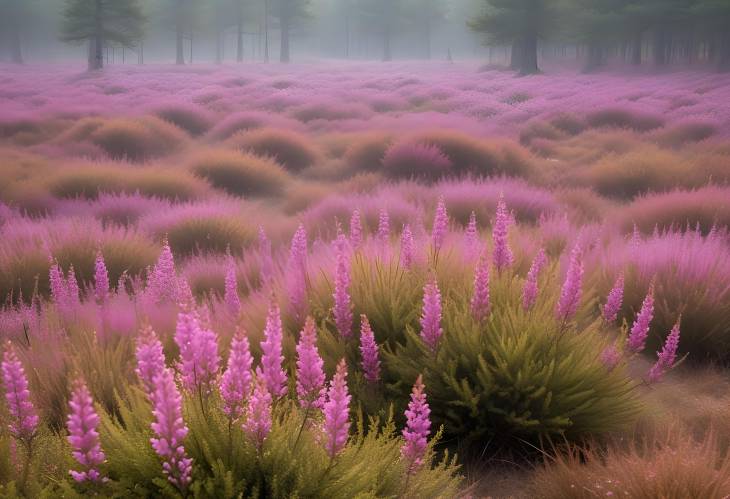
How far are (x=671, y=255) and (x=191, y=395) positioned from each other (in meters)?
3.76

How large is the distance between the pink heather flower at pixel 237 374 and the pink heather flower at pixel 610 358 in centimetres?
187

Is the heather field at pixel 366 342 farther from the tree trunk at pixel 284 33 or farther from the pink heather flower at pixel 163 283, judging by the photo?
the tree trunk at pixel 284 33

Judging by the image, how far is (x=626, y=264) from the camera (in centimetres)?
405

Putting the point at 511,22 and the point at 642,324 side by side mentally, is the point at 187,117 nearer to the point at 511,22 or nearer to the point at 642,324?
the point at 642,324

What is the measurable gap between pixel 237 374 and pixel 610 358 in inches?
76.4

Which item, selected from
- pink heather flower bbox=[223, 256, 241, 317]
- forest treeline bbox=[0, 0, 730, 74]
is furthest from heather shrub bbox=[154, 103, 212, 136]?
forest treeline bbox=[0, 0, 730, 74]

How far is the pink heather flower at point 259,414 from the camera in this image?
1.25 metres

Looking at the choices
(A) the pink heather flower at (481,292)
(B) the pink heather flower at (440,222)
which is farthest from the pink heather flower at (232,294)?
(A) the pink heather flower at (481,292)

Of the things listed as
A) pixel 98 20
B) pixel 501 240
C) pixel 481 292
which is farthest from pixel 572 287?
pixel 98 20

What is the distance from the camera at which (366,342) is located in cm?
215

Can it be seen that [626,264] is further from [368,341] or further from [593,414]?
[368,341]

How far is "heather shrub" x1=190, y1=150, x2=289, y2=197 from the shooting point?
9.32 metres

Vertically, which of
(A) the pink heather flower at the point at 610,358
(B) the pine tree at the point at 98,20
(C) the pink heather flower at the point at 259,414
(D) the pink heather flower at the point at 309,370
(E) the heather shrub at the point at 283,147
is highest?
(B) the pine tree at the point at 98,20

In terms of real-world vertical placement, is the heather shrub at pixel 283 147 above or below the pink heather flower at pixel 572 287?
above
